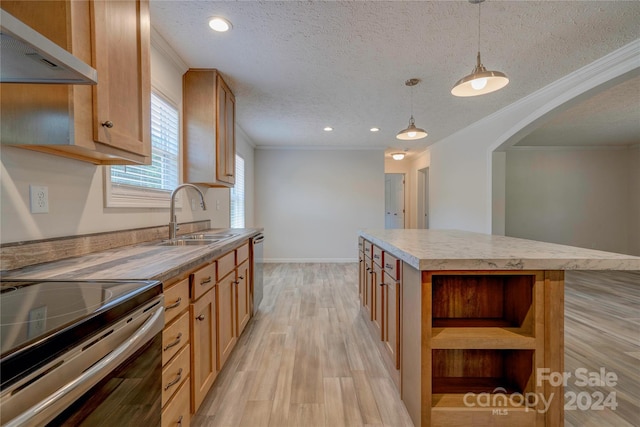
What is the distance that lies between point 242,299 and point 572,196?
7.26 metres

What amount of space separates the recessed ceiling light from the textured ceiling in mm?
44

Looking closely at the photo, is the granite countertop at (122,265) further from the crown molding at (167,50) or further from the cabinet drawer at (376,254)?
the crown molding at (167,50)

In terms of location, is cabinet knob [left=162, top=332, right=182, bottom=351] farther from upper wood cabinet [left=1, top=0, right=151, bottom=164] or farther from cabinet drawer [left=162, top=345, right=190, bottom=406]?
upper wood cabinet [left=1, top=0, right=151, bottom=164]

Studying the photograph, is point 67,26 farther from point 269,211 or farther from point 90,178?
point 269,211

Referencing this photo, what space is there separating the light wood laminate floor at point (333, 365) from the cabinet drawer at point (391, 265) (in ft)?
2.50

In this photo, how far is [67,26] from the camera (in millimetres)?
1058

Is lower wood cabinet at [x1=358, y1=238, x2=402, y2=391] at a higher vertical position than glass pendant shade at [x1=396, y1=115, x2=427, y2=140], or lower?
lower

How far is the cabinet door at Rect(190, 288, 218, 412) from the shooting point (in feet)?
4.55

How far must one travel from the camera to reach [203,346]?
5.02 feet

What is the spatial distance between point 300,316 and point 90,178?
7.40 feet

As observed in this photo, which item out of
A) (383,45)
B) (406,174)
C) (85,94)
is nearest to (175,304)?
(85,94)

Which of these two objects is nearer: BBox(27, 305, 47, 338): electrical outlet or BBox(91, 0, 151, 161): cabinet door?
BBox(27, 305, 47, 338): electrical outlet

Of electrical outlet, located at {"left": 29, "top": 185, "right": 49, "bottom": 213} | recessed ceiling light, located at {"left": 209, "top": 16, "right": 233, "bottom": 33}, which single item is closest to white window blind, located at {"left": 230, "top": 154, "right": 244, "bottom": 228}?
recessed ceiling light, located at {"left": 209, "top": 16, "right": 233, "bottom": 33}

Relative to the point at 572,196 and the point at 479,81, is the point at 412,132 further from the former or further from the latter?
the point at 572,196
